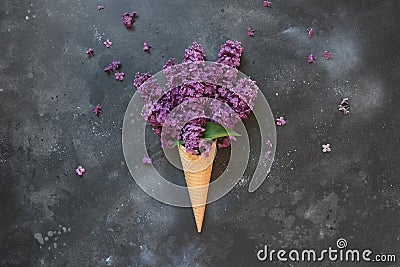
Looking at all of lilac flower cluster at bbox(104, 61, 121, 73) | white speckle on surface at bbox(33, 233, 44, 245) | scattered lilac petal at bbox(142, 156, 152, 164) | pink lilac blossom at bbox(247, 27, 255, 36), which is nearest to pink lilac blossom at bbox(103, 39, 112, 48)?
lilac flower cluster at bbox(104, 61, 121, 73)

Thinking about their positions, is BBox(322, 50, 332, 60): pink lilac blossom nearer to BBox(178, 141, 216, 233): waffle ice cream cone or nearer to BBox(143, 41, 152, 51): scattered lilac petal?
BBox(178, 141, 216, 233): waffle ice cream cone

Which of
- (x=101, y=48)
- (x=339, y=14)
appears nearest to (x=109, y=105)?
(x=101, y=48)

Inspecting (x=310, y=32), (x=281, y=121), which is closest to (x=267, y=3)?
(x=310, y=32)

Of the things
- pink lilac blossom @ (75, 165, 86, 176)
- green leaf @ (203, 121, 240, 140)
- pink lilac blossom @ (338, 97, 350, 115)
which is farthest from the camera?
pink lilac blossom @ (338, 97, 350, 115)

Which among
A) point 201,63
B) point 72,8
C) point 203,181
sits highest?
point 72,8

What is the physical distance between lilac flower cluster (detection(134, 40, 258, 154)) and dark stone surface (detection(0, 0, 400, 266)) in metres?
0.13

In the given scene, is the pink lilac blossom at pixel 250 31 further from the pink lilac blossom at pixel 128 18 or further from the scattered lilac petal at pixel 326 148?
the scattered lilac petal at pixel 326 148

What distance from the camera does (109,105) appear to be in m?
3.84

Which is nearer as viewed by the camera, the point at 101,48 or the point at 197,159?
the point at 197,159

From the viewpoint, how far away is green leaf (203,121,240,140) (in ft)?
11.6

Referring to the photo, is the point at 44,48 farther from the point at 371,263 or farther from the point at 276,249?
the point at 371,263

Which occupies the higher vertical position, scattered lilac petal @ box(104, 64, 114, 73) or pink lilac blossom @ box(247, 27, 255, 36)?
pink lilac blossom @ box(247, 27, 255, 36)

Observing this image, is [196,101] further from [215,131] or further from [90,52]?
[90,52]

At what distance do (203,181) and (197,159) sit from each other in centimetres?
20
